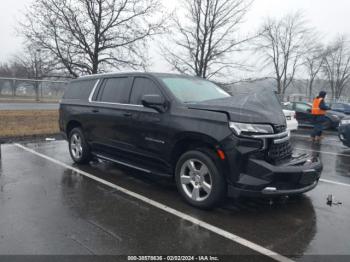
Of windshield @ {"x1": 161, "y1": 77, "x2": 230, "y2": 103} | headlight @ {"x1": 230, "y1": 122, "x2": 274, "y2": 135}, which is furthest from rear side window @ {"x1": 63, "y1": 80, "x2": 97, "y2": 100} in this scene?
headlight @ {"x1": 230, "y1": 122, "x2": 274, "y2": 135}

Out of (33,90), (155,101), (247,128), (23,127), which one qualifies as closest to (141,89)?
(155,101)

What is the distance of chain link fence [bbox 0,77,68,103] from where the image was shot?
19.5 metres

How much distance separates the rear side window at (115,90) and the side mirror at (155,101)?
87 centimetres

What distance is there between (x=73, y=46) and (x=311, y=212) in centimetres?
1198

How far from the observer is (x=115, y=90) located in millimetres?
5461

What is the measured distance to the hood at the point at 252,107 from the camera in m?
3.78

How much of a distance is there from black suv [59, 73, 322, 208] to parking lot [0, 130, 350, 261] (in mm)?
380

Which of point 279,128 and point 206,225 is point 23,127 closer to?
point 206,225

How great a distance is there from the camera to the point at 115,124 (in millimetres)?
5242

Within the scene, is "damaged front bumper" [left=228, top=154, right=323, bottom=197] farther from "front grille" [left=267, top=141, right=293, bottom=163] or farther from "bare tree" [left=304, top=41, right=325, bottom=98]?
"bare tree" [left=304, top=41, right=325, bottom=98]

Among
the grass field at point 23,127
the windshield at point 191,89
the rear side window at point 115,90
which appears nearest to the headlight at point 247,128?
the windshield at point 191,89

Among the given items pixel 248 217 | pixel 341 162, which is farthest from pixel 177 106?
pixel 341 162

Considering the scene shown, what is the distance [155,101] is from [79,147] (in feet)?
9.00

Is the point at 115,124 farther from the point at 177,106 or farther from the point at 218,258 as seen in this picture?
the point at 218,258
